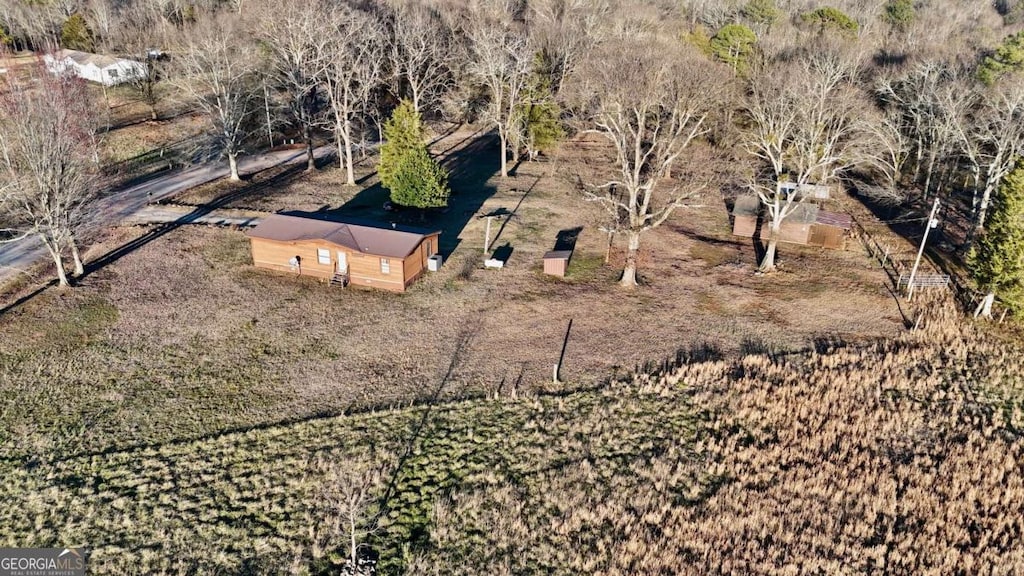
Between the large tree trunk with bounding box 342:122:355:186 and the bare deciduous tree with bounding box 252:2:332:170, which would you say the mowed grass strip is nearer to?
the large tree trunk with bounding box 342:122:355:186

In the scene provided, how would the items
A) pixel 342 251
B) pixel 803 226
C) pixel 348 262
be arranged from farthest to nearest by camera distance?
pixel 803 226, pixel 348 262, pixel 342 251

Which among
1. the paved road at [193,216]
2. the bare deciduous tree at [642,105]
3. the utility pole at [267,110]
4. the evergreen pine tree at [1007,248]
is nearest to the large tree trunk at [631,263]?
the bare deciduous tree at [642,105]

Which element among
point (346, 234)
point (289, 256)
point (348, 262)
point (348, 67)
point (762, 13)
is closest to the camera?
point (348, 262)

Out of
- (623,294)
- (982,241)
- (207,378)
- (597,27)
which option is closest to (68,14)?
(597,27)

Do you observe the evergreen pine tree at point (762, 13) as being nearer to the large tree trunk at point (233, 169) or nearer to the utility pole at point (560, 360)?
the large tree trunk at point (233, 169)

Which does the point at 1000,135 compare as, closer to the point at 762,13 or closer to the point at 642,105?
the point at 642,105

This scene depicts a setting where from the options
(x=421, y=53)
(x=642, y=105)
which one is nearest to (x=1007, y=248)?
(x=642, y=105)

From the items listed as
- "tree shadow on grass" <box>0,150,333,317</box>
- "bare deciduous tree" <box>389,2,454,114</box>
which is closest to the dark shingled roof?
"tree shadow on grass" <box>0,150,333,317</box>
